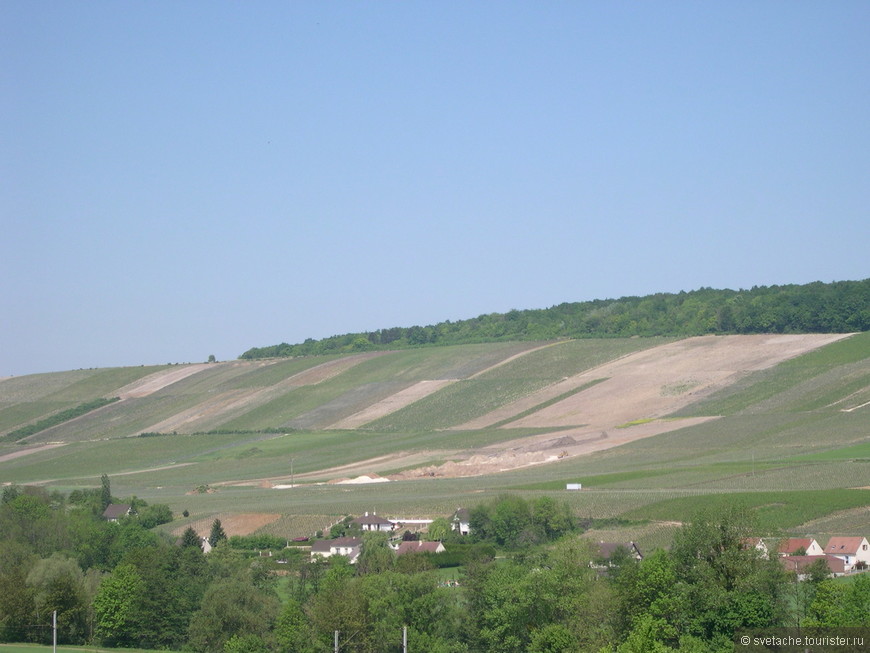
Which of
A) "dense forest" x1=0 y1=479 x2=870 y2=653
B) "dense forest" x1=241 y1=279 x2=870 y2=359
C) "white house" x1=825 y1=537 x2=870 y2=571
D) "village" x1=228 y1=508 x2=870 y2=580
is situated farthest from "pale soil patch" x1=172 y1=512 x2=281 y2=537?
"dense forest" x1=241 y1=279 x2=870 y2=359

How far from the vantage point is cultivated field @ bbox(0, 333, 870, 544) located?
87.2 metres

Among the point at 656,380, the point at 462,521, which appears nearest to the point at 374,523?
the point at 462,521

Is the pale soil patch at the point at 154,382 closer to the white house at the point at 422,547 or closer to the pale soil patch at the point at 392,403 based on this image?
the pale soil patch at the point at 392,403

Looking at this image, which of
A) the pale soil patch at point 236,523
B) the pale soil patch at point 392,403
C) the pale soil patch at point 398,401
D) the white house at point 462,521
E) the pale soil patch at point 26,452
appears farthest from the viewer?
the pale soil patch at point 398,401

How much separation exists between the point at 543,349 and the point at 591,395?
34.1 m

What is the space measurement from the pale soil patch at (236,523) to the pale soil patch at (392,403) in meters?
52.2

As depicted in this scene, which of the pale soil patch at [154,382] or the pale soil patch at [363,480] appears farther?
the pale soil patch at [154,382]

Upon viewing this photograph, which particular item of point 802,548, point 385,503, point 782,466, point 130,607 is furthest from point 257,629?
point 782,466

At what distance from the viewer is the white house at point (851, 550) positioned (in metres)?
62.1

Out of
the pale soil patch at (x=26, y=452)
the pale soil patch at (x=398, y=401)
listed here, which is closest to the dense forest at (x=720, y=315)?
the pale soil patch at (x=398, y=401)

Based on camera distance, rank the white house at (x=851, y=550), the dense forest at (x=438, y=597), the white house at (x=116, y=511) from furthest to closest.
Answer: the white house at (x=116, y=511)
the white house at (x=851, y=550)
the dense forest at (x=438, y=597)

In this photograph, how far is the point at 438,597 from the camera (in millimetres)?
50969

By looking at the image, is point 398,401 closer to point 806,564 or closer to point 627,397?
point 627,397

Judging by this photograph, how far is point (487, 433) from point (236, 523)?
43.3 metres
